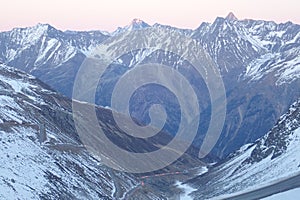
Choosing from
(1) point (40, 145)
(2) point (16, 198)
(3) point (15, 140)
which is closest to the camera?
(2) point (16, 198)

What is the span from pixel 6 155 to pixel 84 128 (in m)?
78.6

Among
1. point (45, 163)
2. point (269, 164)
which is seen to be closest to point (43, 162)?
point (45, 163)

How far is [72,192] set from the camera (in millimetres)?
92062

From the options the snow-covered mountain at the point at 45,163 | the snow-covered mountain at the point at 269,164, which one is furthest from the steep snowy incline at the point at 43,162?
the snow-covered mountain at the point at 269,164

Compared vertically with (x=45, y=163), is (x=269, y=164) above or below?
above

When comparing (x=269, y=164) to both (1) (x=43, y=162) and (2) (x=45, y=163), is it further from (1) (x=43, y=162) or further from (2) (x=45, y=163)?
(1) (x=43, y=162)

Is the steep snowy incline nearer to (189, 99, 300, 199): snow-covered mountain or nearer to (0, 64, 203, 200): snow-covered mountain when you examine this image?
(0, 64, 203, 200): snow-covered mountain

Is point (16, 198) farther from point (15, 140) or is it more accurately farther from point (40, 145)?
point (40, 145)

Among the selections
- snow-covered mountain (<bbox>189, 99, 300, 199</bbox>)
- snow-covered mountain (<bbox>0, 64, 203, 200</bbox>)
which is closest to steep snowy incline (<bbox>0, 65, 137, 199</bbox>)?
snow-covered mountain (<bbox>0, 64, 203, 200</bbox>)

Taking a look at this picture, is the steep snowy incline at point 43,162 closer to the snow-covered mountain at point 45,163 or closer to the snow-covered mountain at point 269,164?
the snow-covered mountain at point 45,163

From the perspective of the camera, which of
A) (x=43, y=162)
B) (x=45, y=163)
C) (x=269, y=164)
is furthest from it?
(x=269, y=164)

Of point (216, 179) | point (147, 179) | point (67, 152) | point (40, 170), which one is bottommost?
point (40, 170)

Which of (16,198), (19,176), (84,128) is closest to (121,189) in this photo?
(19,176)

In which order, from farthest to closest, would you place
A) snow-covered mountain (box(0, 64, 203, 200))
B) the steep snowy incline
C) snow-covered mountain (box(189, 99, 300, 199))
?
1. snow-covered mountain (box(189, 99, 300, 199))
2. snow-covered mountain (box(0, 64, 203, 200))
3. the steep snowy incline
